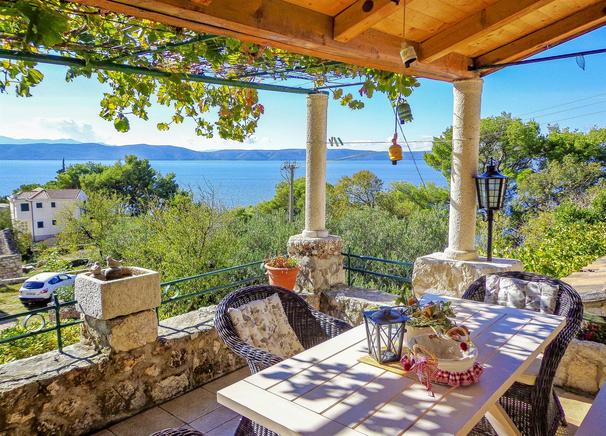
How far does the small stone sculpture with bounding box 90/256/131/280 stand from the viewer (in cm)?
267

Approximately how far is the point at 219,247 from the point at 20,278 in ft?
56.6

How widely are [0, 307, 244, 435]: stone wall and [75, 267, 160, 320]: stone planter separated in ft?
0.91

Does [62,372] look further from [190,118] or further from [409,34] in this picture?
[409,34]

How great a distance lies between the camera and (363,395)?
4.76 ft

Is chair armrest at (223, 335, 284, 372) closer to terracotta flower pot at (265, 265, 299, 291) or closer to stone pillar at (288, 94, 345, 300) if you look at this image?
terracotta flower pot at (265, 265, 299, 291)

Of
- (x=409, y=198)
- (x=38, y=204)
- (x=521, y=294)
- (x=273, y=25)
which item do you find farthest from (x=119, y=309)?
(x=38, y=204)

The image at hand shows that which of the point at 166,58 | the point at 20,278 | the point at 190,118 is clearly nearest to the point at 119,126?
the point at 166,58

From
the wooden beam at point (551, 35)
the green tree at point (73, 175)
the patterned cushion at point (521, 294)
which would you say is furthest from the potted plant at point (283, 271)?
the green tree at point (73, 175)

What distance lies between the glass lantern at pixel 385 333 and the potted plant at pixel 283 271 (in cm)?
210

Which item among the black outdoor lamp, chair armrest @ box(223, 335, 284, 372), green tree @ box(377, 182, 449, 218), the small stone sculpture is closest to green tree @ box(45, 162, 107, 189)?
green tree @ box(377, 182, 449, 218)

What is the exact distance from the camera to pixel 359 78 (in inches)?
141

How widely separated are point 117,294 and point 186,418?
927 mm

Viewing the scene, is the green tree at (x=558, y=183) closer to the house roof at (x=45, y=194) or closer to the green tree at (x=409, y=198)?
the green tree at (x=409, y=198)

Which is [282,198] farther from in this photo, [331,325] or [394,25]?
[331,325]
